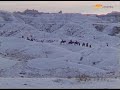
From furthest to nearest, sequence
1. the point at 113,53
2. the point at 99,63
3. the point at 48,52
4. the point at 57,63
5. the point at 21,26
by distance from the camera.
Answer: the point at 21,26 < the point at 48,52 < the point at 113,53 < the point at 99,63 < the point at 57,63

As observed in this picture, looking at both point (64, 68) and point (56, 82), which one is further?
point (64, 68)

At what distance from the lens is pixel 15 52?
111 feet

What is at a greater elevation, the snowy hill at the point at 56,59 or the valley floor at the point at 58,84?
the valley floor at the point at 58,84

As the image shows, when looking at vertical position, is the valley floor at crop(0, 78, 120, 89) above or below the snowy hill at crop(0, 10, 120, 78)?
above

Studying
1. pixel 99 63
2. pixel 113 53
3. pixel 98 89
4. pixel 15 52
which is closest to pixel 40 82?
pixel 98 89

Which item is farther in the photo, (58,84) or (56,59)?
(56,59)

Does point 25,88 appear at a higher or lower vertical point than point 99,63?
higher

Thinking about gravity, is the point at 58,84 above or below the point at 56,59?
above

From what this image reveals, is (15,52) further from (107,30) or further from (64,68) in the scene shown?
(107,30)

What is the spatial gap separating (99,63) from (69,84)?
14272 millimetres

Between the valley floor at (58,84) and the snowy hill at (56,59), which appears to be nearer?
the valley floor at (58,84)

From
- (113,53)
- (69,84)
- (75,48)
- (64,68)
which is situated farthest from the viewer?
(75,48)

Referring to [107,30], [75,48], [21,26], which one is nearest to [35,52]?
[75,48]

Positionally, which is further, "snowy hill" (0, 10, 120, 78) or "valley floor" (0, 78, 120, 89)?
"snowy hill" (0, 10, 120, 78)
